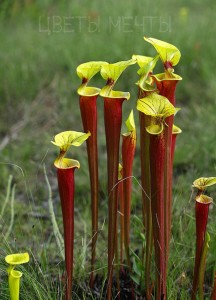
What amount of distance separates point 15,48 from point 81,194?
1792 mm

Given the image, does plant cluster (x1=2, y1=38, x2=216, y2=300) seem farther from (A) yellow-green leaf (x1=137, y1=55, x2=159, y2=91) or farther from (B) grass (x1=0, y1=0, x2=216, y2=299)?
(B) grass (x1=0, y1=0, x2=216, y2=299)

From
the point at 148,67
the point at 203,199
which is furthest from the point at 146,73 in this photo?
the point at 203,199

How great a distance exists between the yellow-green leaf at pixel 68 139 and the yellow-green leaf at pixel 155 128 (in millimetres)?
177

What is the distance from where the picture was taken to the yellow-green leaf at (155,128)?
136 centimetres

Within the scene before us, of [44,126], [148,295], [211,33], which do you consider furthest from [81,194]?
[211,33]

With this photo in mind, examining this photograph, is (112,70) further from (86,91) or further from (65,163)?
(65,163)

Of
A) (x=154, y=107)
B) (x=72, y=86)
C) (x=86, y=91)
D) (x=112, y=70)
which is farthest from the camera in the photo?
(x=72, y=86)

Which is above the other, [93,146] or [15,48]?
[93,146]

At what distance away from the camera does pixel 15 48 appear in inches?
173

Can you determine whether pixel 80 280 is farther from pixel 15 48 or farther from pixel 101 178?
pixel 15 48

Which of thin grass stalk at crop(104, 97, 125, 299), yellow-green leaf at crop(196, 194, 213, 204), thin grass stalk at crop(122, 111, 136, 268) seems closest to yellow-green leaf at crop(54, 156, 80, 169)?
thin grass stalk at crop(104, 97, 125, 299)

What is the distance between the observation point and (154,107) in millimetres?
1366

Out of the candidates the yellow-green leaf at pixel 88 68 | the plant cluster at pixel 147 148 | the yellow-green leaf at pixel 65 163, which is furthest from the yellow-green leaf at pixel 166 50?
the yellow-green leaf at pixel 65 163

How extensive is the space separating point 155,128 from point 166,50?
0.20 metres
